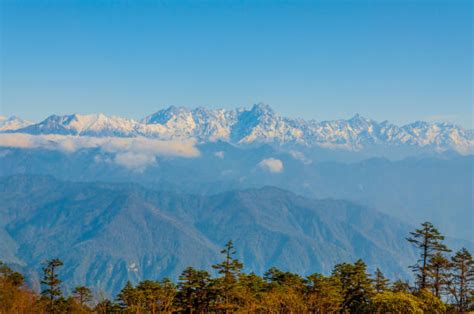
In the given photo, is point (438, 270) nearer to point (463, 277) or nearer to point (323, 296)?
point (463, 277)

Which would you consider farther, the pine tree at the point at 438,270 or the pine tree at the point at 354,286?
the pine tree at the point at 354,286

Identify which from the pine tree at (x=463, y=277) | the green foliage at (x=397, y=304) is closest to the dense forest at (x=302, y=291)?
the pine tree at (x=463, y=277)

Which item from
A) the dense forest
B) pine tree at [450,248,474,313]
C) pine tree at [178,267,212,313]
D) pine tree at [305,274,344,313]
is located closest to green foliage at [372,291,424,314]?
the dense forest

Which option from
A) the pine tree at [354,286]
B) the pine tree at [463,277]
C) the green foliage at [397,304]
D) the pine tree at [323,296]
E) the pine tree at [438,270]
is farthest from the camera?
the pine tree at [354,286]

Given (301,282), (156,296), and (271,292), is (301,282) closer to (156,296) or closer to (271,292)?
(271,292)

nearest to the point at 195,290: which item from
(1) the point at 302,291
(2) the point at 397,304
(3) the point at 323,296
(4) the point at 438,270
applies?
(1) the point at 302,291

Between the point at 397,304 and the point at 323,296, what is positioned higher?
the point at 397,304

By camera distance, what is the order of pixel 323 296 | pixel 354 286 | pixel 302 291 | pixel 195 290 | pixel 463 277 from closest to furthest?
pixel 463 277
pixel 323 296
pixel 302 291
pixel 195 290
pixel 354 286

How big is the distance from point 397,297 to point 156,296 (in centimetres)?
3148

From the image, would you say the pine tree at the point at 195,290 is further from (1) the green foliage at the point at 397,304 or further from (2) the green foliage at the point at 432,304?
(2) the green foliage at the point at 432,304

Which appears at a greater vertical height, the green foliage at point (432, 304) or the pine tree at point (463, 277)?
the pine tree at point (463, 277)

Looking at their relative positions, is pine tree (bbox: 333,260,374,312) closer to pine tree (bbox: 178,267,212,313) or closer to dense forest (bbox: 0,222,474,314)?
dense forest (bbox: 0,222,474,314)

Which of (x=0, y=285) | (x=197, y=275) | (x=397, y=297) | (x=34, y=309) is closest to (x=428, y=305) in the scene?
(x=397, y=297)

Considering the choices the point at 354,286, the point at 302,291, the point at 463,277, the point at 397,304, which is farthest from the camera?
the point at 354,286
